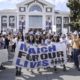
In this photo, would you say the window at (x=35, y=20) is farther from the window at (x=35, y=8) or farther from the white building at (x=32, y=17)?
the window at (x=35, y=8)

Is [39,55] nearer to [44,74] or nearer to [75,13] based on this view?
[44,74]

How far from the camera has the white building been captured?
81.6m

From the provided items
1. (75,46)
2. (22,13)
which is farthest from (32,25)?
(75,46)

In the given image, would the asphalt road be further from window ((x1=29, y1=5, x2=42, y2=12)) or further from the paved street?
window ((x1=29, y1=5, x2=42, y2=12))

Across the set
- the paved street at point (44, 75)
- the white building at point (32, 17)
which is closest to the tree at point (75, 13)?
the paved street at point (44, 75)

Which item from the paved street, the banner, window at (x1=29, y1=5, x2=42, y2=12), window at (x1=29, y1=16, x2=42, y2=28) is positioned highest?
window at (x1=29, y1=5, x2=42, y2=12)

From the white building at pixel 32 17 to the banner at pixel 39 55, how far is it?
64.9m

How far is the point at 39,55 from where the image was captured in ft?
50.3

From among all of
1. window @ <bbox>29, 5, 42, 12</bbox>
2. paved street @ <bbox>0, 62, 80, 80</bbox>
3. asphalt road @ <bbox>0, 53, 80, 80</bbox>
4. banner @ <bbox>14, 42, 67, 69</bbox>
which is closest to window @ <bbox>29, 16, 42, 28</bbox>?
window @ <bbox>29, 5, 42, 12</bbox>

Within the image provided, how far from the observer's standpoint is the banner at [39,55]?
14820mm

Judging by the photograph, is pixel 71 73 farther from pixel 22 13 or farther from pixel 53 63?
pixel 22 13

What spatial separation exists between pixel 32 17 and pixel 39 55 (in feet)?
222

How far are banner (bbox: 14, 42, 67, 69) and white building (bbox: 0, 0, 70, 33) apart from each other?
64906 mm

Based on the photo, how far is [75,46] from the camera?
54.1ft
